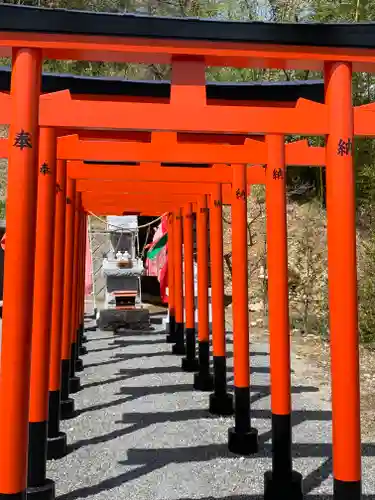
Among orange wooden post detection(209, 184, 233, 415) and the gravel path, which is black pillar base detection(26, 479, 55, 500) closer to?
the gravel path

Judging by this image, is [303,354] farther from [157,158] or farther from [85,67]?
[85,67]

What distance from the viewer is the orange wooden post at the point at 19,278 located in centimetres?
279

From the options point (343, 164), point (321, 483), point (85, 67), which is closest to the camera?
point (343, 164)

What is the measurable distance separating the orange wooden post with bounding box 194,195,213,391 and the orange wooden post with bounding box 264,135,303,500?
315 cm

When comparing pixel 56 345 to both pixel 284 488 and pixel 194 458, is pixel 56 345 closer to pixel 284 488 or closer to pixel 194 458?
pixel 194 458

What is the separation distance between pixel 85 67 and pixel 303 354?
923 inches

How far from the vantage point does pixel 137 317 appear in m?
13.7

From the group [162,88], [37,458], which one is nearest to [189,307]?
[162,88]

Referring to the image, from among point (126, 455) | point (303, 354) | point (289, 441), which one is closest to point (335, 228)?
point (289, 441)

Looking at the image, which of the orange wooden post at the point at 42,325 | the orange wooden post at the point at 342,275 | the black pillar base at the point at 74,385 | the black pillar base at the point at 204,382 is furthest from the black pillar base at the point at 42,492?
the black pillar base at the point at 204,382

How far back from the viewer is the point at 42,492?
3996 mm

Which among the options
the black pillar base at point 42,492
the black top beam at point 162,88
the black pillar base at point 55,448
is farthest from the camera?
the black pillar base at point 55,448

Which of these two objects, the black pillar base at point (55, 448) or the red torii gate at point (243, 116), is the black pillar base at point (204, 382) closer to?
the black pillar base at point (55, 448)

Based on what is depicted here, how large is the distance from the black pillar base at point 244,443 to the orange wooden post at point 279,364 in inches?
38.6
